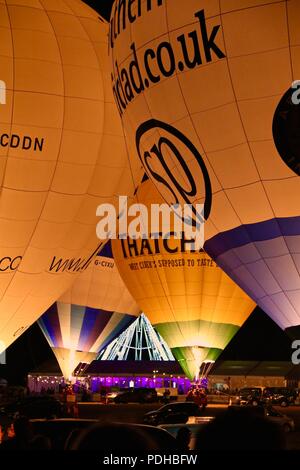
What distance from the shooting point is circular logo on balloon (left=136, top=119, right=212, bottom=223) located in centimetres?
967

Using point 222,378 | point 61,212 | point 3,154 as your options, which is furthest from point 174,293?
point 222,378

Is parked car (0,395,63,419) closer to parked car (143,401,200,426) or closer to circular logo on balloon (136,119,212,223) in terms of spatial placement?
parked car (143,401,200,426)

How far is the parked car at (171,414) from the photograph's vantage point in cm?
1433

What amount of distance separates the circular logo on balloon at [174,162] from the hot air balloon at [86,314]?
12.2 m

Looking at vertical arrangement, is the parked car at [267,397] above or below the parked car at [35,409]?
above

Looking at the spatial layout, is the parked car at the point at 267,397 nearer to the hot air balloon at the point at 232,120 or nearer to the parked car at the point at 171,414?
the parked car at the point at 171,414

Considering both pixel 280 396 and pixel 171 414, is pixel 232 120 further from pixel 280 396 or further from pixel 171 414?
pixel 280 396

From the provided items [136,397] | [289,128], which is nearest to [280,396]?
[136,397]

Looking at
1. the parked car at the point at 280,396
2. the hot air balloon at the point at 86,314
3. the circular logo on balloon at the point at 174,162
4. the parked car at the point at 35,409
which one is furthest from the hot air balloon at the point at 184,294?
the circular logo on balloon at the point at 174,162

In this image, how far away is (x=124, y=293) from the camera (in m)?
23.4

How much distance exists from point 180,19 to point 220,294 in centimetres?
1015

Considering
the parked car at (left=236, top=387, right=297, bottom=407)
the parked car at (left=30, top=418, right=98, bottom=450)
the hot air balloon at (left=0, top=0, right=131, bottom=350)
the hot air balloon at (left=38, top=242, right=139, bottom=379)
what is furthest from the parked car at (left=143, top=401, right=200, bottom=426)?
the parked car at (left=236, top=387, right=297, bottom=407)

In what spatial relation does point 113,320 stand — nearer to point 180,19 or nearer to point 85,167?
point 85,167

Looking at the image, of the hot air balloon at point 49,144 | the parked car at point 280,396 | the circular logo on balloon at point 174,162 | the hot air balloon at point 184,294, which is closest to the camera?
the circular logo on balloon at point 174,162
